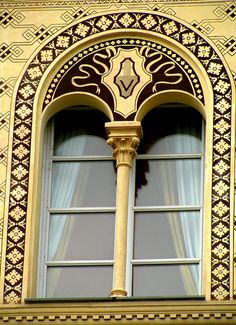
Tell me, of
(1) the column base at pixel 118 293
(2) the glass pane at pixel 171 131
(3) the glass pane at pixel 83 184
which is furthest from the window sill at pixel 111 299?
(2) the glass pane at pixel 171 131

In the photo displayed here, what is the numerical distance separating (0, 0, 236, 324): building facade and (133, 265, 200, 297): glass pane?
14 mm

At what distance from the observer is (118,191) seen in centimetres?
2292

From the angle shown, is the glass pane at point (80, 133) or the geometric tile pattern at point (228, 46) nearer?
the geometric tile pattern at point (228, 46)

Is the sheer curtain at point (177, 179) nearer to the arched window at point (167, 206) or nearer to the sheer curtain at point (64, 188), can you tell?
the arched window at point (167, 206)

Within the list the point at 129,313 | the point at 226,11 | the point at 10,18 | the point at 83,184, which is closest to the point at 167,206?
the point at 83,184

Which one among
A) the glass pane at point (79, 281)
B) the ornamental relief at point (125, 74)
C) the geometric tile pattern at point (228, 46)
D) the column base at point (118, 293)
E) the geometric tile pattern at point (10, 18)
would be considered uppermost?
the geometric tile pattern at point (10, 18)

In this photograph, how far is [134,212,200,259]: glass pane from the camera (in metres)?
22.9

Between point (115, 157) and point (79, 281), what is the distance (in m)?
1.32

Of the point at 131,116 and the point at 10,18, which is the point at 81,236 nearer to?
the point at 131,116

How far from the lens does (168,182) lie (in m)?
23.3

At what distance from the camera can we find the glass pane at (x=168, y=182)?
23188 millimetres

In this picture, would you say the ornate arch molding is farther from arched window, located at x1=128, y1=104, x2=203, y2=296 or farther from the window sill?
arched window, located at x1=128, y1=104, x2=203, y2=296

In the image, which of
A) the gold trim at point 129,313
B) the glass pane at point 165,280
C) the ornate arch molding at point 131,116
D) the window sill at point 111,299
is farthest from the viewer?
the glass pane at point 165,280

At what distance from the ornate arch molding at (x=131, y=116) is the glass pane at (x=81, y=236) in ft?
1.55
